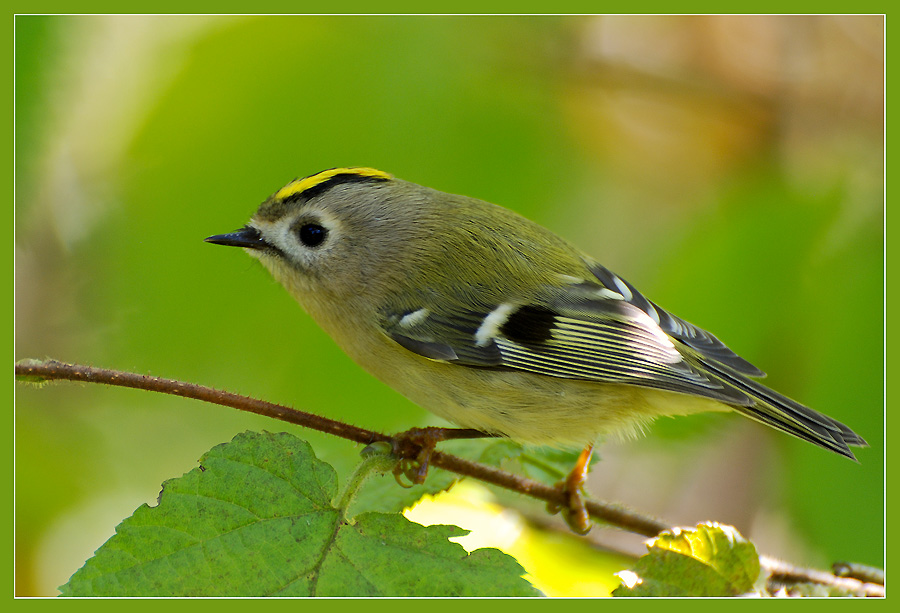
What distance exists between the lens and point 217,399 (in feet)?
3.35

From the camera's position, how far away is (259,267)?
1694 millimetres

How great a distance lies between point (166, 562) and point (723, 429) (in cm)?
132

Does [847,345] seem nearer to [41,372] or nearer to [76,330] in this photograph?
[41,372]

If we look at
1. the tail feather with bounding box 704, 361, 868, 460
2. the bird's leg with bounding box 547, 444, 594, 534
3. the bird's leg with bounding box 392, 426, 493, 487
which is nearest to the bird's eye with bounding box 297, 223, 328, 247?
the bird's leg with bounding box 392, 426, 493, 487

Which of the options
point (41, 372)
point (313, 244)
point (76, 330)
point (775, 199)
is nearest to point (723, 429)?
point (775, 199)

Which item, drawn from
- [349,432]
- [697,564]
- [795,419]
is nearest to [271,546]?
[349,432]

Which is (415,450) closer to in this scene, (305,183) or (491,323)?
(491,323)

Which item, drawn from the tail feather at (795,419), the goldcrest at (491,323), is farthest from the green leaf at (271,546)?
the tail feather at (795,419)

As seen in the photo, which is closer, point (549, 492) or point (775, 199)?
point (549, 492)

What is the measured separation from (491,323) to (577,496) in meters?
0.42

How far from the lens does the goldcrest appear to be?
1.50 meters

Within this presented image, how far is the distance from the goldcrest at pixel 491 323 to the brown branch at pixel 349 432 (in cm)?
19

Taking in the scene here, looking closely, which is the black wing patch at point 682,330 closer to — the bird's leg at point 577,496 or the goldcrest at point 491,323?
the goldcrest at point 491,323

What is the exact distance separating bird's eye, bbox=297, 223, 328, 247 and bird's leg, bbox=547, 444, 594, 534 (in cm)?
75
